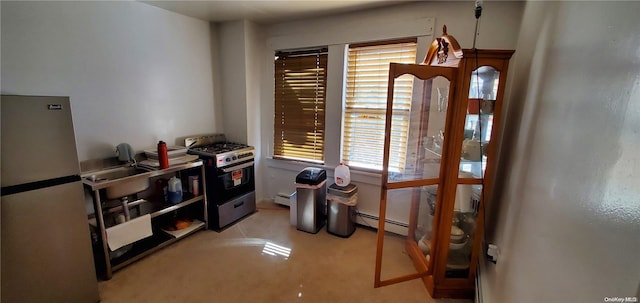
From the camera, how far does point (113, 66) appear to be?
224 centimetres

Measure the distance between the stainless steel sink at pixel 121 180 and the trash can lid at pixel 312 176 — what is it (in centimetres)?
141

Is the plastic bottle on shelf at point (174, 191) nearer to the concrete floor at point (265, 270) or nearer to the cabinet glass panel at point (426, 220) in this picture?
the concrete floor at point (265, 270)

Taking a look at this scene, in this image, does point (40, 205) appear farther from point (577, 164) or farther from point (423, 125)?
point (423, 125)

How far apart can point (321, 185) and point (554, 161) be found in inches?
79.8

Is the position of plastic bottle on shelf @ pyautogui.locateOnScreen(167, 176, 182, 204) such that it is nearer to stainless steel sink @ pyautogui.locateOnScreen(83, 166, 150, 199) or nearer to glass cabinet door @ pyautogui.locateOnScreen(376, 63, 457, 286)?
stainless steel sink @ pyautogui.locateOnScreen(83, 166, 150, 199)

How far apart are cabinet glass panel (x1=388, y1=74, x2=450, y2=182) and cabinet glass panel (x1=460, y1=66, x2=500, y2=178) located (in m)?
0.17

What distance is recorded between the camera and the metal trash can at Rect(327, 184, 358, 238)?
8.57ft

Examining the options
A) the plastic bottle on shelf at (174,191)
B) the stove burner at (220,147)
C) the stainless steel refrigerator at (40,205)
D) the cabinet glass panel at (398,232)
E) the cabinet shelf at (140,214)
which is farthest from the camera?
the stove burner at (220,147)

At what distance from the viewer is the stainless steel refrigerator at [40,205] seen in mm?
1333

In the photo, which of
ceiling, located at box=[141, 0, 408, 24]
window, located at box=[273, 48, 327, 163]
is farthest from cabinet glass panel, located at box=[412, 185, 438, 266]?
ceiling, located at box=[141, 0, 408, 24]

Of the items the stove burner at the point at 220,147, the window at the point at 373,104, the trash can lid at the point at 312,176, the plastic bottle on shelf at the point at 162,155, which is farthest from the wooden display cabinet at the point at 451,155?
the plastic bottle on shelf at the point at 162,155

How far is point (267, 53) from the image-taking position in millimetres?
3152

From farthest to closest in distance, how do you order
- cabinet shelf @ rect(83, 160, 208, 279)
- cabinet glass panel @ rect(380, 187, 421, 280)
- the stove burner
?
the stove burner, cabinet glass panel @ rect(380, 187, 421, 280), cabinet shelf @ rect(83, 160, 208, 279)

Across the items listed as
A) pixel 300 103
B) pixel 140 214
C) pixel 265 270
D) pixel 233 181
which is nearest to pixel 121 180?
pixel 140 214
